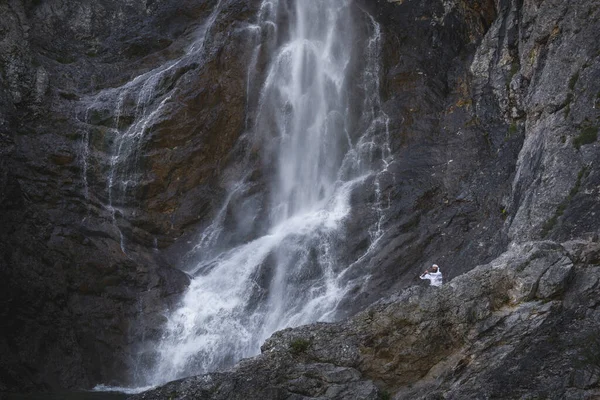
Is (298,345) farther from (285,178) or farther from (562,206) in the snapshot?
(285,178)

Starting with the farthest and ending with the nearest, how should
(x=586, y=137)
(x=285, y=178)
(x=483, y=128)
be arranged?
1. (x=285, y=178)
2. (x=483, y=128)
3. (x=586, y=137)

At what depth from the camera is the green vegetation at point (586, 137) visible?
1653 centimetres

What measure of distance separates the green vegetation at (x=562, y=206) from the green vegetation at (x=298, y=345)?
6.87m

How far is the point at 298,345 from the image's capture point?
1204 centimetres

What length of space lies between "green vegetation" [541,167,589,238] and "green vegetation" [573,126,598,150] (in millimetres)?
893

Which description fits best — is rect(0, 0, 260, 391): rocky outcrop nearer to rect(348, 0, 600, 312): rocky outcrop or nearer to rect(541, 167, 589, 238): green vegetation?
rect(348, 0, 600, 312): rocky outcrop

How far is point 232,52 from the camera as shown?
88.5 feet

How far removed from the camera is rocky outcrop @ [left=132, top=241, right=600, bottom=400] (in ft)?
35.4

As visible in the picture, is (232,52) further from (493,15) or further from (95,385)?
(95,385)

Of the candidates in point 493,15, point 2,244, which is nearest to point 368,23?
point 493,15

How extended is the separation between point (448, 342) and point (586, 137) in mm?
7893

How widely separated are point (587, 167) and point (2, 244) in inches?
702

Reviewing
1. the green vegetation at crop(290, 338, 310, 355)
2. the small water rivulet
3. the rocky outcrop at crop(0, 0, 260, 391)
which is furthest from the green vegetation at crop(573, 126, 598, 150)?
the small water rivulet

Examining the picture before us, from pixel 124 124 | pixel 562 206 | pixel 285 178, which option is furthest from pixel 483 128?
pixel 124 124
